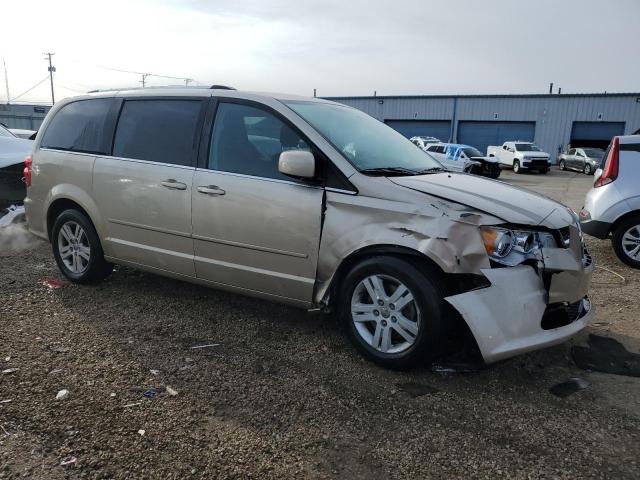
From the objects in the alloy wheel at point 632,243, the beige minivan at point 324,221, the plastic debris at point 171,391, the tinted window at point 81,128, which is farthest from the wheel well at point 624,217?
the tinted window at point 81,128

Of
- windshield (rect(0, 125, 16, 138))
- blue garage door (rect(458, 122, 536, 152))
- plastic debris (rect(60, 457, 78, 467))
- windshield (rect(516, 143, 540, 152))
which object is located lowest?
plastic debris (rect(60, 457, 78, 467))

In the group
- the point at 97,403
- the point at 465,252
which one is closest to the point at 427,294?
the point at 465,252

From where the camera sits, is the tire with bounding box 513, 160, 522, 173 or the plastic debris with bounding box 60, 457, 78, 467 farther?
the tire with bounding box 513, 160, 522, 173

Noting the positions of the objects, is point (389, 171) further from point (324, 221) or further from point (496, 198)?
point (496, 198)

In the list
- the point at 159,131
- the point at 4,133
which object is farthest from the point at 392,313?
the point at 4,133

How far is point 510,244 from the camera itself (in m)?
3.08

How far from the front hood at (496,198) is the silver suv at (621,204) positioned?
2973 mm

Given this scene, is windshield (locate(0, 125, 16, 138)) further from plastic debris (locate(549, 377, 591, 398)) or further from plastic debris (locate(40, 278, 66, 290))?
plastic debris (locate(549, 377, 591, 398))

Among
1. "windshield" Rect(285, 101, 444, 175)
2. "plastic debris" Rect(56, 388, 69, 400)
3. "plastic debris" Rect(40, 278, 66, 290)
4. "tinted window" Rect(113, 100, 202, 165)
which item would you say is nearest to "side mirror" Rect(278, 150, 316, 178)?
"windshield" Rect(285, 101, 444, 175)

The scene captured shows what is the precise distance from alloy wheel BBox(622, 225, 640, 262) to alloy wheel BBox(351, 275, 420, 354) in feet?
14.0

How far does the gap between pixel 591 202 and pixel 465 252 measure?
4300 millimetres

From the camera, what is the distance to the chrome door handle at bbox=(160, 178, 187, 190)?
4000 millimetres

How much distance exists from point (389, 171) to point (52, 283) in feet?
11.8

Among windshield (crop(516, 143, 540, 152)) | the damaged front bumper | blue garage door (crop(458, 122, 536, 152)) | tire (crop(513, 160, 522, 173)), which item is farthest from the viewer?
blue garage door (crop(458, 122, 536, 152))
